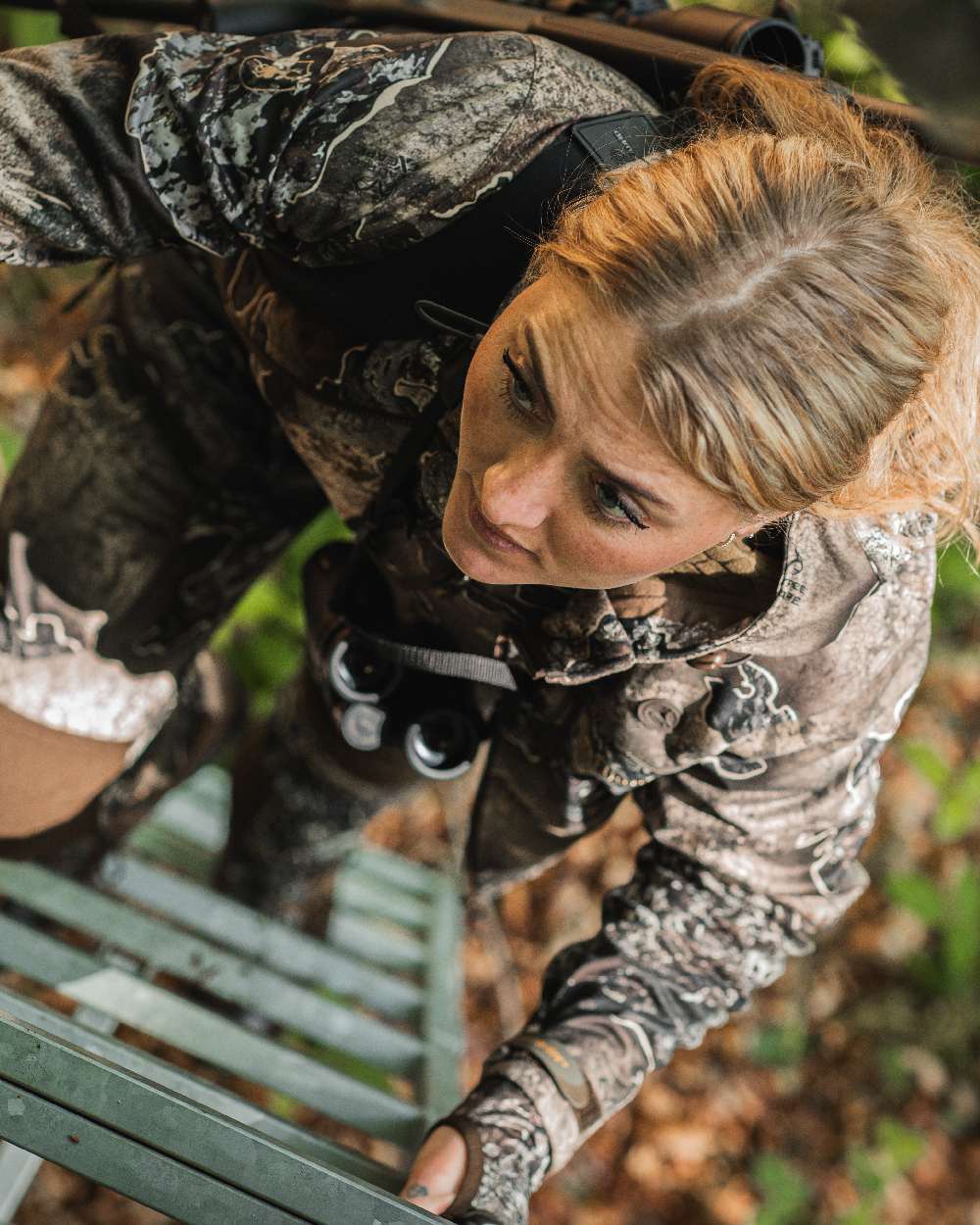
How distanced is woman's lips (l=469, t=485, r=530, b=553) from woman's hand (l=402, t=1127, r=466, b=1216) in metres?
0.65

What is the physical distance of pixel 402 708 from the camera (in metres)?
1.65

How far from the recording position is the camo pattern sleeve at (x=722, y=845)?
1.25 metres

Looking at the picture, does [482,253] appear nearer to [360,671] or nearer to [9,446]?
[360,671]

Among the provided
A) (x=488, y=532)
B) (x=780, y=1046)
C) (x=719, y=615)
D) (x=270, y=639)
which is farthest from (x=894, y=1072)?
(x=488, y=532)

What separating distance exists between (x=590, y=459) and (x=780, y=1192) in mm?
2383

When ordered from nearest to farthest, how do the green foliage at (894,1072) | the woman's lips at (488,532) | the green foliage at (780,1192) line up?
the woman's lips at (488,532), the green foliage at (780,1192), the green foliage at (894,1072)

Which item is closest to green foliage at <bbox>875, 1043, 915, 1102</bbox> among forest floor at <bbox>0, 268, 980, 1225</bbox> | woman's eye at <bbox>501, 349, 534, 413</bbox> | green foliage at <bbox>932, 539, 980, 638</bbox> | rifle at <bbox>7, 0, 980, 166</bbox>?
forest floor at <bbox>0, 268, 980, 1225</bbox>

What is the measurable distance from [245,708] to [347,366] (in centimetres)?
123

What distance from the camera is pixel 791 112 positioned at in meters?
1.14

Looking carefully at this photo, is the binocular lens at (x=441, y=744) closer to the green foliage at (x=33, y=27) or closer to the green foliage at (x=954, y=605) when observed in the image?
Result: the green foliage at (x=954, y=605)

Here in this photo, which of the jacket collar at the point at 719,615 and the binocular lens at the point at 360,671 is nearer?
the jacket collar at the point at 719,615

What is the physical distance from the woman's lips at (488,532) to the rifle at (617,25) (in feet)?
1.81

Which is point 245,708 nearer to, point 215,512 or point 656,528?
point 215,512

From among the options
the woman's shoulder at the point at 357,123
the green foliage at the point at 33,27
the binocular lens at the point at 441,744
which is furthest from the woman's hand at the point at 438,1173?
the green foliage at the point at 33,27
